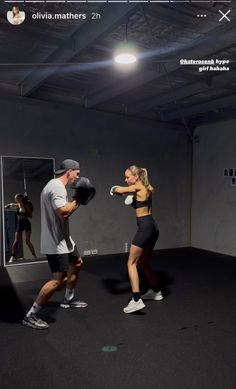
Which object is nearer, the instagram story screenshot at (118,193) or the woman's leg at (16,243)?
the instagram story screenshot at (118,193)

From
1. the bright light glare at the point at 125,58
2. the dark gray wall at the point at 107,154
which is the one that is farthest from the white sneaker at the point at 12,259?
the bright light glare at the point at 125,58

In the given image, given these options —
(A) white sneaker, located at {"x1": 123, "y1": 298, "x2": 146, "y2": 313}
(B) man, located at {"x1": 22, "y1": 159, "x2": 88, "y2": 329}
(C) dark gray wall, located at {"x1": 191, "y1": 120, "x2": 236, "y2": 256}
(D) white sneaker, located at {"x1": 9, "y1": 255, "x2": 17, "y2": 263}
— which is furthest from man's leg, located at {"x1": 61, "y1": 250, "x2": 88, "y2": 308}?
(C) dark gray wall, located at {"x1": 191, "y1": 120, "x2": 236, "y2": 256}

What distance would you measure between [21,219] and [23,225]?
87 millimetres

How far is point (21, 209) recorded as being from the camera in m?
4.60

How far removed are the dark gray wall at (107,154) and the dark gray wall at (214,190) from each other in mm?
213

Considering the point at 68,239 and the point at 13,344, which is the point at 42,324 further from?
the point at 68,239

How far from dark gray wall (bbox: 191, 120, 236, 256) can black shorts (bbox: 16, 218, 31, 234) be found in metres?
3.25

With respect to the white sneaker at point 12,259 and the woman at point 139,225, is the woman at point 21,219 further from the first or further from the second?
the woman at point 139,225

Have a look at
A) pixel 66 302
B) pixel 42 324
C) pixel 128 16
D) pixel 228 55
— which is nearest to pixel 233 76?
pixel 228 55

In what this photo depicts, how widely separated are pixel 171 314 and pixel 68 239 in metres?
1.17

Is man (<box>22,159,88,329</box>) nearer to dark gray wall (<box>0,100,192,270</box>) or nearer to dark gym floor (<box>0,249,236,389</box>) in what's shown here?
dark gym floor (<box>0,249,236,389</box>)

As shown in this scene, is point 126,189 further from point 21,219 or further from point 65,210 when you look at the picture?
point 21,219

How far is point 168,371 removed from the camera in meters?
2.09

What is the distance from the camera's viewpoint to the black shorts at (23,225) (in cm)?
458
